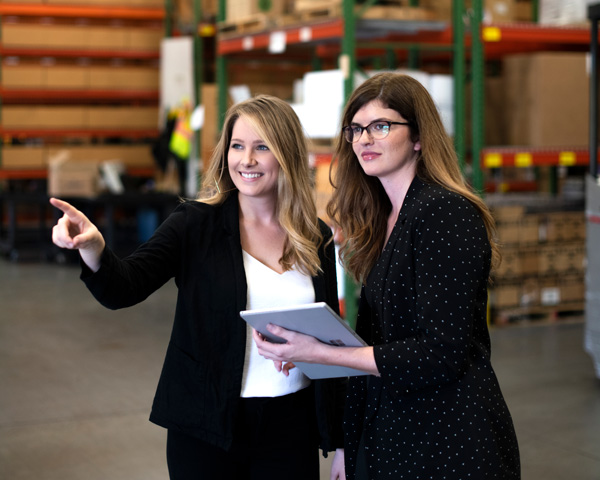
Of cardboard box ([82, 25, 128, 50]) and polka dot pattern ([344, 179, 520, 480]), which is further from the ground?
cardboard box ([82, 25, 128, 50])

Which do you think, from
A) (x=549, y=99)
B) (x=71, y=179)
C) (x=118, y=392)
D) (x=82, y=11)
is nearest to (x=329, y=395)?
(x=118, y=392)

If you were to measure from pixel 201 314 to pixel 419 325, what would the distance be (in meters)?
0.63

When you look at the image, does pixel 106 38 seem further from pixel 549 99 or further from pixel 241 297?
pixel 241 297

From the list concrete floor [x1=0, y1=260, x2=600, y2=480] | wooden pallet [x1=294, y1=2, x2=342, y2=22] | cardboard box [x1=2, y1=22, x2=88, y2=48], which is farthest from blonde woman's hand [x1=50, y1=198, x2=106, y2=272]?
cardboard box [x1=2, y1=22, x2=88, y2=48]

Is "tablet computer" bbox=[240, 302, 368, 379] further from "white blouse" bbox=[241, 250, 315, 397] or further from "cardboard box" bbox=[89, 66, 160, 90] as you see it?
"cardboard box" bbox=[89, 66, 160, 90]

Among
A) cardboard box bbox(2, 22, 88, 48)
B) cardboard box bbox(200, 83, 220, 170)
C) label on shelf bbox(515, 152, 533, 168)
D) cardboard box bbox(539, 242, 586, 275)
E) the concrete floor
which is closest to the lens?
the concrete floor

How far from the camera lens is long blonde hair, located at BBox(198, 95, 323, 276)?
2.23 metres

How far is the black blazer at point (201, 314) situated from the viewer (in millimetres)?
2098

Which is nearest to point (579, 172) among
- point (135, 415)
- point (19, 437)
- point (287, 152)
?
point (135, 415)

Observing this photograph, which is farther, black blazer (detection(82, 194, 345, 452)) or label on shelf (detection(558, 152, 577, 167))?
label on shelf (detection(558, 152, 577, 167))

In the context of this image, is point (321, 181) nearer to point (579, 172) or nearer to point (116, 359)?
point (116, 359)

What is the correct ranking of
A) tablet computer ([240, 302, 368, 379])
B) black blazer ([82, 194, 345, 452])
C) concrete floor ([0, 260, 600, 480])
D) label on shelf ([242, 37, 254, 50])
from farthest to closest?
label on shelf ([242, 37, 254, 50]) → concrete floor ([0, 260, 600, 480]) → black blazer ([82, 194, 345, 452]) → tablet computer ([240, 302, 368, 379])

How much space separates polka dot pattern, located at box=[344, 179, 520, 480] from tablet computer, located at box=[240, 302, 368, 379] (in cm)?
8

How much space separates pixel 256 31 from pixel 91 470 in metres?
4.34
